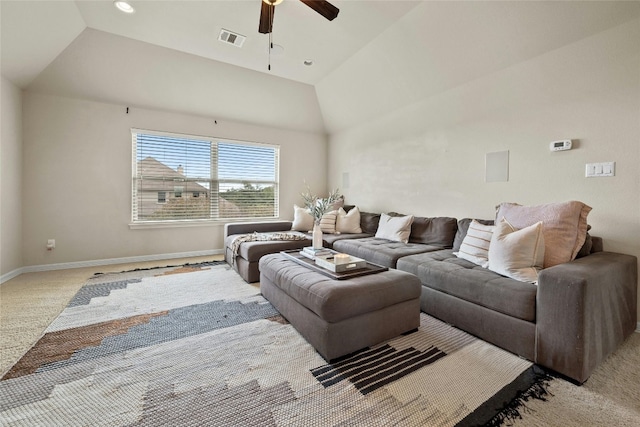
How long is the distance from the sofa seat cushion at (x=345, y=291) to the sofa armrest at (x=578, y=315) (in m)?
0.76

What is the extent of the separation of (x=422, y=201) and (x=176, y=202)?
3.99 m

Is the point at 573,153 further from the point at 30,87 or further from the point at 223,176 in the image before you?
the point at 30,87

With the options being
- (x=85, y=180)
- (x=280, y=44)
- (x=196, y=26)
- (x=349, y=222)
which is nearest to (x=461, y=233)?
(x=349, y=222)

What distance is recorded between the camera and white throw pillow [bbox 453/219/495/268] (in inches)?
92.5

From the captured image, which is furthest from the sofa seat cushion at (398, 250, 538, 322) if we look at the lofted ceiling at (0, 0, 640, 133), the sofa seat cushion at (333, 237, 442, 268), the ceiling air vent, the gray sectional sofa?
the ceiling air vent

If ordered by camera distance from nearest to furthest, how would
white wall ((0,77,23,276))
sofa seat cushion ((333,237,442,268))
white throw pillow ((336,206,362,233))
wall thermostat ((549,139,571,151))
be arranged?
wall thermostat ((549,139,571,151)) → sofa seat cushion ((333,237,442,268)) → white wall ((0,77,23,276)) → white throw pillow ((336,206,362,233))

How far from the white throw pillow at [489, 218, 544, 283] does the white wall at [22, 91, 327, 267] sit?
444 centimetres

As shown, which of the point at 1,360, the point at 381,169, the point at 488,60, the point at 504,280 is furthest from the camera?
the point at 381,169

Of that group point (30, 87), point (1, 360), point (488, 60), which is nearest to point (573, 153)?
point (488, 60)

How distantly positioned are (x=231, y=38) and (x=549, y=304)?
398 centimetres

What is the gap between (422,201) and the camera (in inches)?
153

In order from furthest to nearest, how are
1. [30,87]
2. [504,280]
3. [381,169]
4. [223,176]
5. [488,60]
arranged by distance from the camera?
[223,176], [381,169], [30,87], [488,60], [504,280]

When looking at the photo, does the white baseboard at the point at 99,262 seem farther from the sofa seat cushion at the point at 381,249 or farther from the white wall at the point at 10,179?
the sofa seat cushion at the point at 381,249

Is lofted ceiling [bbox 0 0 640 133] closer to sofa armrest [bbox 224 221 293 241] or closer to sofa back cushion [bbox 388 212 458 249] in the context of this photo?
sofa back cushion [bbox 388 212 458 249]
